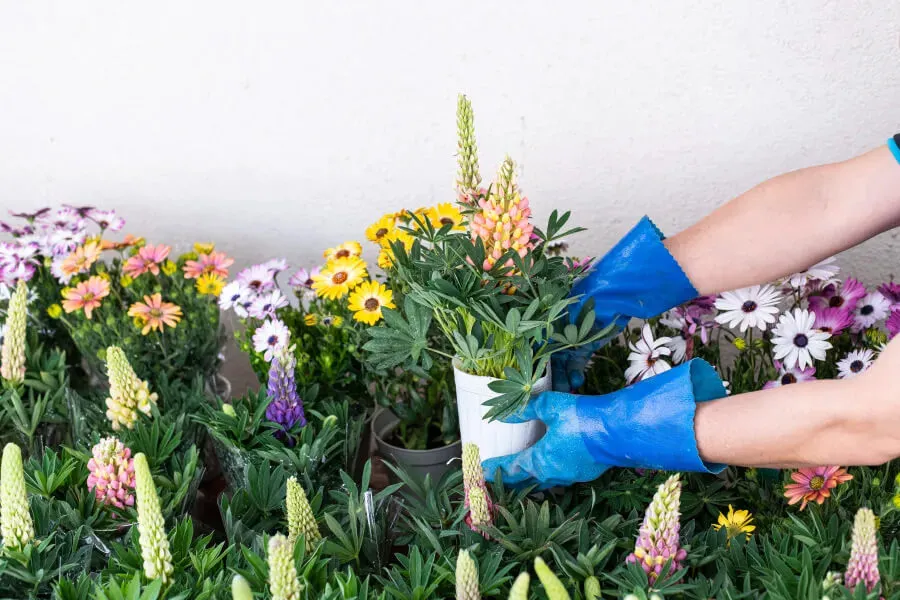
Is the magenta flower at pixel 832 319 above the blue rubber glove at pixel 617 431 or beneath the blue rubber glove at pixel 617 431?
above

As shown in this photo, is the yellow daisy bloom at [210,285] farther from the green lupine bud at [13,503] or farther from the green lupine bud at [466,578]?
the green lupine bud at [466,578]

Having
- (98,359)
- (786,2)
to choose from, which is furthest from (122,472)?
(786,2)

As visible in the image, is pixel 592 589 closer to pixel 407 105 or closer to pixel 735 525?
pixel 735 525

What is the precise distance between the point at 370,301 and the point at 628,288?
1.17 feet

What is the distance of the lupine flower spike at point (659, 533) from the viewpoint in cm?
68

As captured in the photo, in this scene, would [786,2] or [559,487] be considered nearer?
[559,487]

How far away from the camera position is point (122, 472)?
0.88 meters

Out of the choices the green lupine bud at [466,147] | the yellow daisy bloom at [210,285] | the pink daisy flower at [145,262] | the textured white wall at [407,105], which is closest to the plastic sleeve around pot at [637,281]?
the green lupine bud at [466,147]

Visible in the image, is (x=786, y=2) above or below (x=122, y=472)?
above

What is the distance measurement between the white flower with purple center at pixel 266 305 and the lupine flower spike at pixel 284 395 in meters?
0.12

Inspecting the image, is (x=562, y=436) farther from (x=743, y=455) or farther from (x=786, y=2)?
(x=786, y=2)

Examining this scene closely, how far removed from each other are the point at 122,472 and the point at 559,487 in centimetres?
54

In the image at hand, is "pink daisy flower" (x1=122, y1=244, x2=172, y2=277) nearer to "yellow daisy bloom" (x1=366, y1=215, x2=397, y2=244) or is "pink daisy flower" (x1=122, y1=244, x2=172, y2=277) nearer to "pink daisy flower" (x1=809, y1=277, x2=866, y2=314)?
"yellow daisy bloom" (x1=366, y1=215, x2=397, y2=244)

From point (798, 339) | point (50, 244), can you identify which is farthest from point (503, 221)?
point (50, 244)
